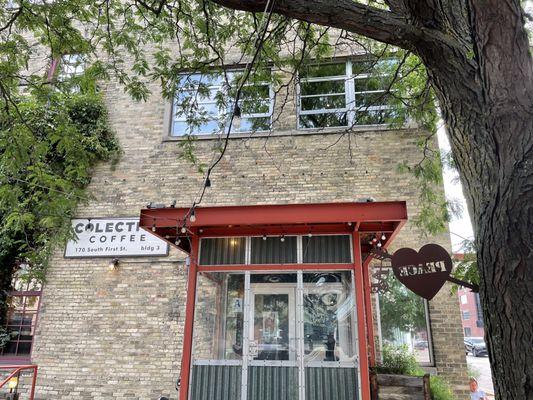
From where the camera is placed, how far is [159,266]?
9.06 meters

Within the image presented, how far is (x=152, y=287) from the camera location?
8.96 meters

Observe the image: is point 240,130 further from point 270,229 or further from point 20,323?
point 20,323

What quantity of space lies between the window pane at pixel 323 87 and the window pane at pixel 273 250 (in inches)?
181

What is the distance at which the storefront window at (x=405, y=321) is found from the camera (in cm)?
817

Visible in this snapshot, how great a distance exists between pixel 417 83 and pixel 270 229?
383 centimetres

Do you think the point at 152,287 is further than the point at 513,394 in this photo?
Yes

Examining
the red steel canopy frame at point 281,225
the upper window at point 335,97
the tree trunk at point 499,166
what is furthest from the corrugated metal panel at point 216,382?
the upper window at point 335,97

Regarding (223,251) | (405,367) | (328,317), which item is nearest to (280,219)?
(223,251)

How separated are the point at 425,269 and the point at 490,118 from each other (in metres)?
2.23

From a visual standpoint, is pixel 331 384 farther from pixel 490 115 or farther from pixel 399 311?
pixel 490 115

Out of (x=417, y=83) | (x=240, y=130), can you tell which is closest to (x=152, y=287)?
(x=240, y=130)

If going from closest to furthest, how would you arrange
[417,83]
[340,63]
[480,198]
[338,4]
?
Result: 1. [480,198]
2. [338,4]
3. [417,83]
4. [340,63]

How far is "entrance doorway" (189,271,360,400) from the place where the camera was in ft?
20.1

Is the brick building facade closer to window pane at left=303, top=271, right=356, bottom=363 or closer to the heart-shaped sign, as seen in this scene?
window pane at left=303, top=271, right=356, bottom=363
